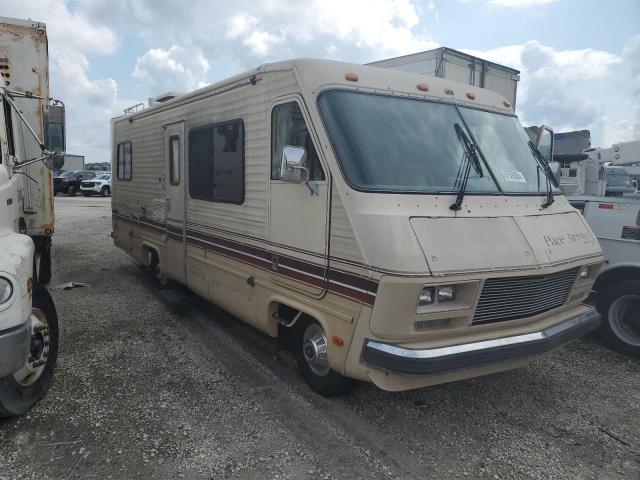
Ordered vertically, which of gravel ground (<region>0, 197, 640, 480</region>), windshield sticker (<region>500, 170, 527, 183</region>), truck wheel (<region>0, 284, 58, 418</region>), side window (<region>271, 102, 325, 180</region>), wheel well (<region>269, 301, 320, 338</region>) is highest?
side window (<region>271, 102, 325, 180</region>)

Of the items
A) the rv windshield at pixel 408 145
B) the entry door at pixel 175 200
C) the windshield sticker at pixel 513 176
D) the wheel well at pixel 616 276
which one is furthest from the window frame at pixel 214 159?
the wheel well at pixel 616 276

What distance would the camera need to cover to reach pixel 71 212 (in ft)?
62.6

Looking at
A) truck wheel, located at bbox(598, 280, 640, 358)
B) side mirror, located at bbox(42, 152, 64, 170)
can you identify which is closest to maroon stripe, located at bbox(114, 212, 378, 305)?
side mirror, located at bbox(42, 152, 64, 170)

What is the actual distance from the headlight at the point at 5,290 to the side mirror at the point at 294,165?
1945 mm

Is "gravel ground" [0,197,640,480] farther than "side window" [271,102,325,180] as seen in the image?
No

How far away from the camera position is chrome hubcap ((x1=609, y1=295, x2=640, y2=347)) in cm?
532

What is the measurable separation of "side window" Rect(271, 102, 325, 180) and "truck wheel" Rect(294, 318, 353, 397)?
126 centimetres

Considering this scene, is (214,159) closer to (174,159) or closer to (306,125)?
(174,159)

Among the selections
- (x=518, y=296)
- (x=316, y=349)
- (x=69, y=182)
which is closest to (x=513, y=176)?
(x=518, y=296)

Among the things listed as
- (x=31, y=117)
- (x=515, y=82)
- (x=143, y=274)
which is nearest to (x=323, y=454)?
(x=31, y=117)

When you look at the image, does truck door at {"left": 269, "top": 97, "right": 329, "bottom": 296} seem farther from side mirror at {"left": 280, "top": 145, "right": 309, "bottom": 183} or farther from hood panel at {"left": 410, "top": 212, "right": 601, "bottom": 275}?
hood panel at {"left": 410, "top": 212, "right": 601, "bottom": 275}

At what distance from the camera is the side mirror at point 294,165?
356 centimetres

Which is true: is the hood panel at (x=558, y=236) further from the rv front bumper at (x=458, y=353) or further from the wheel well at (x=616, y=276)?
the wheel well at (x=616, y=276)

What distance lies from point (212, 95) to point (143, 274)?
4.40m
